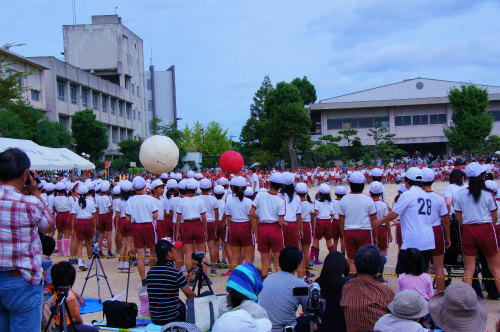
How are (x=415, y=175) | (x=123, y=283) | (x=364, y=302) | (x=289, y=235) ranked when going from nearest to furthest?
(x=364, y=302), (x=415, y=175), (x=289, y=235), (x=123, y=283)

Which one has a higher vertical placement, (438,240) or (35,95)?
(35,95)

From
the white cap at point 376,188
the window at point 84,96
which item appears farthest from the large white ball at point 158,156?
the window at point 84,96

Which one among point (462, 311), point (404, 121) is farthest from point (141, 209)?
point (404, 121)

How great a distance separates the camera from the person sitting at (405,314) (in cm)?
328

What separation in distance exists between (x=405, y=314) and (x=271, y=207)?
4.17 meters

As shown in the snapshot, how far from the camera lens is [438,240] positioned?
629 centimetres

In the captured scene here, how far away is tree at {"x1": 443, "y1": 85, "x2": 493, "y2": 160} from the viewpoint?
135ft

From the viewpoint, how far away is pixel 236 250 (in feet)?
27.1

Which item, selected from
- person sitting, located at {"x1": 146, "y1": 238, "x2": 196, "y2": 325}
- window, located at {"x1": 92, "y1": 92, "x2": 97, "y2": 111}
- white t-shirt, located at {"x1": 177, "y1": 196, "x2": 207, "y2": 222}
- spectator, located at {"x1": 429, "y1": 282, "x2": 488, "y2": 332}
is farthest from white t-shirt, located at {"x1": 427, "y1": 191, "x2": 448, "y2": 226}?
window, located at {"x1": 92, "y1": 92, "x2": 97, "y2": 111}

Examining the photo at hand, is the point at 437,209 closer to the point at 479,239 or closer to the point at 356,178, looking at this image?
the point at 479,239

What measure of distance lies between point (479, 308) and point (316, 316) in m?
1.27

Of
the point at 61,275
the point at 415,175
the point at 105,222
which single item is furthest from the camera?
the point at 105,222

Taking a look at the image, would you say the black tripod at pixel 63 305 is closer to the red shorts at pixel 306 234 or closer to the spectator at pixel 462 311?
the spectator at pixel 462 311

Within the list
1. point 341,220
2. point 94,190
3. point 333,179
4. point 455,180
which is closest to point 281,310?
point 341,220
